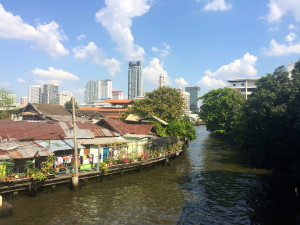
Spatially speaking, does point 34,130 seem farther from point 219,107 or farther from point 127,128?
point 219,107

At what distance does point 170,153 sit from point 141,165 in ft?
21.0

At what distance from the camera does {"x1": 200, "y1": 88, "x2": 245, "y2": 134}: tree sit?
53.7 meters

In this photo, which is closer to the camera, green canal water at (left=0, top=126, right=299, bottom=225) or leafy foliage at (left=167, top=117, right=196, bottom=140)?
green canal water at (left=0, top=126, right=299, bottom=225)

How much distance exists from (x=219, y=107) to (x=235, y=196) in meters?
39.9

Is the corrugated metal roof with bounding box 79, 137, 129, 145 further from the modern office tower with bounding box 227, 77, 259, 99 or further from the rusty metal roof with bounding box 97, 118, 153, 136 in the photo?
the modern office tower with bounding box 227, 77, 259, 99

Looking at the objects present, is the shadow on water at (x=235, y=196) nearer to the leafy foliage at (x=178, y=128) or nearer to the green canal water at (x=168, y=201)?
the green canal water at (x=168, y=201)

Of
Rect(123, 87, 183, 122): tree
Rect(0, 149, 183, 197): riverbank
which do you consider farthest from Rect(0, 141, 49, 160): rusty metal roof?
Rect(123, 87, 183, 122): tree

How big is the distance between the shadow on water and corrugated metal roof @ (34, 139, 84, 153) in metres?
10.3

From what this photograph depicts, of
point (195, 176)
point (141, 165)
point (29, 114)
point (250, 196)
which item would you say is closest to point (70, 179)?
point (141, 165)

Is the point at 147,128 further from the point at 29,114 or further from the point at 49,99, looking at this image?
the point at 49,99

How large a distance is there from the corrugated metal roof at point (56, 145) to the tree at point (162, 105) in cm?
2090

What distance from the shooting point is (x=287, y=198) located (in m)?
17.2

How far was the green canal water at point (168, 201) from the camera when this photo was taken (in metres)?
14.4

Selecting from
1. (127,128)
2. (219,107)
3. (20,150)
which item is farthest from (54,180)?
(219,107)
